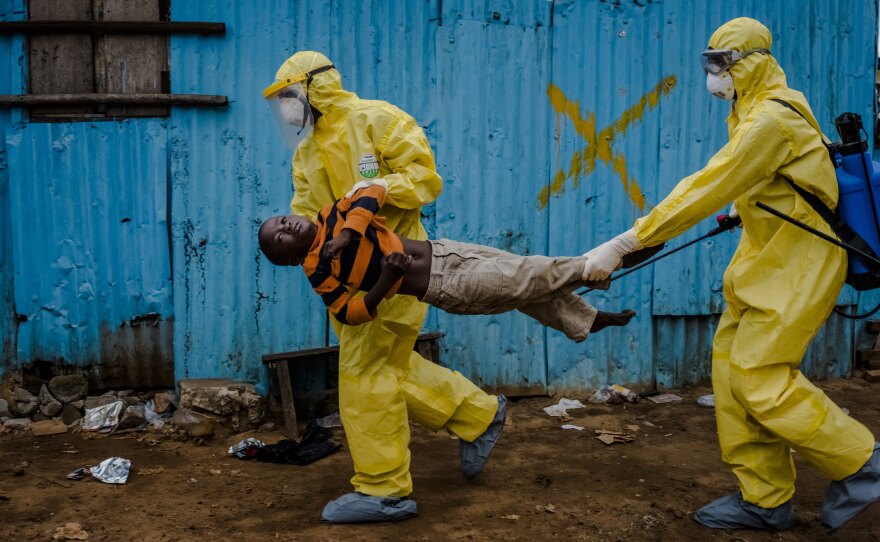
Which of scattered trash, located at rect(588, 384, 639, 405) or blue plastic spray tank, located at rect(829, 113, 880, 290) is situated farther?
scattered trash, located at rect(588, 384, 639, 405)

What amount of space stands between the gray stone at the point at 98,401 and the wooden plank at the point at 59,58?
198 centimetres

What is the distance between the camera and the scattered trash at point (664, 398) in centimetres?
610

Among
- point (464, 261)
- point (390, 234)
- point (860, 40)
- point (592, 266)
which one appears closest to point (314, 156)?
point (390, 234)

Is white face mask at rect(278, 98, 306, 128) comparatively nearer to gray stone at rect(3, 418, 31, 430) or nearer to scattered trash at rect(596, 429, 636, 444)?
scattered trash at rect(596, 429, 636, 444)

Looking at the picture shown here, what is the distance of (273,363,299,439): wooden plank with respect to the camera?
5398 mm

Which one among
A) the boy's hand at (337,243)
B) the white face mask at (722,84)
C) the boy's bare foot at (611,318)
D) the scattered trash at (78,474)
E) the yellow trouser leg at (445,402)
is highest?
the white face mask at (722,84)

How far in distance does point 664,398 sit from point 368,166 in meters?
3.43

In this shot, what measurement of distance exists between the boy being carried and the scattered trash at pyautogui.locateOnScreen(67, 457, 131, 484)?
1.73m

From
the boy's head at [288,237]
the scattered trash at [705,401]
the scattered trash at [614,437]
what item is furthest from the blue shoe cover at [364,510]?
the scattered trash at [705,401]

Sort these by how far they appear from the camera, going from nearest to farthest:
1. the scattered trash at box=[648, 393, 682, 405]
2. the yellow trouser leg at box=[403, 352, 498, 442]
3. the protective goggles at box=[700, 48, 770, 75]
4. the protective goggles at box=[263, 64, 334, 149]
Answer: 1. the protective goggles at box=[700, 48, 770, 75]
2. the protective goggles at box=[263, 64, 334, 149]
3. the yellow trouser leg at box=[403, 352, 498, 442]
4. the scattered trash at box=[648, 393, 682, 405]

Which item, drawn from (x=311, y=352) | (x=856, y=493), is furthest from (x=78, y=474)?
(x=856, y=493)

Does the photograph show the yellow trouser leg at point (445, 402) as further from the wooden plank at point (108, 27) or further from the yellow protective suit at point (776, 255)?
the wooden plank at point (108, 27)

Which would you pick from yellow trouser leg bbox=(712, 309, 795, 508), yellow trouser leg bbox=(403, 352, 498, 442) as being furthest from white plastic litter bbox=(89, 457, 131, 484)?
yellow trouser leg bbox=(712, 309, 795, 508)

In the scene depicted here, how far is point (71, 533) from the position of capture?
148 inches
